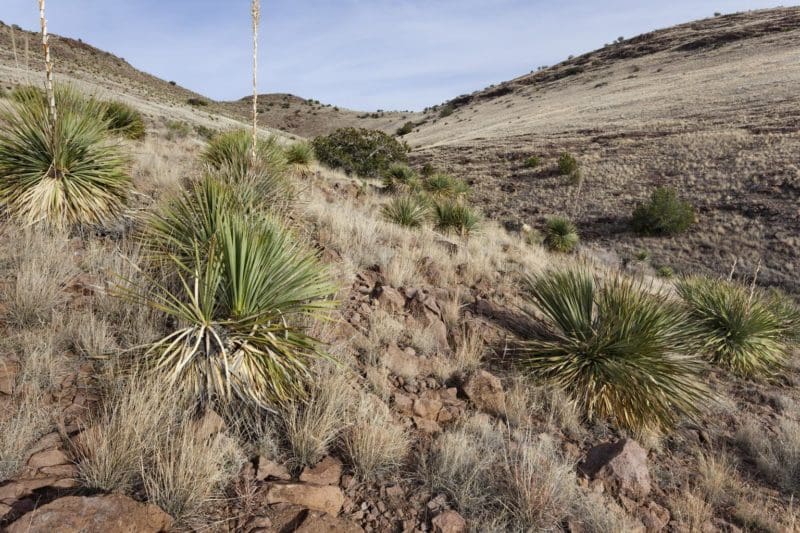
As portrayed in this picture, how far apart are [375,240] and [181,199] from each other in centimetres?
316

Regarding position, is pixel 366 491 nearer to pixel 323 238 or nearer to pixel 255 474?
pixel 255 474

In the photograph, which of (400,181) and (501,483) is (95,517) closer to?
(501,483)

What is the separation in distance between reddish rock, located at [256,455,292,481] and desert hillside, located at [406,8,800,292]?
16625 millimetres

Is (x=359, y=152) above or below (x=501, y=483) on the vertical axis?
above

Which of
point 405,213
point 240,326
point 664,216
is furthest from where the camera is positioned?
point 664,216

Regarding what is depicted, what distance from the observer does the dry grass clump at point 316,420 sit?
276 centimetres

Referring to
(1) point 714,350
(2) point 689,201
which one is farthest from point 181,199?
(2) point 689,201

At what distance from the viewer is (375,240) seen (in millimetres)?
7047

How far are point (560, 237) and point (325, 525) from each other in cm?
1429

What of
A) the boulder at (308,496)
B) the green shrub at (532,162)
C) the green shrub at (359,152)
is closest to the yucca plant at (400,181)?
the green shrub at (359,152)

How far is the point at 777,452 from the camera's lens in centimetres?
413

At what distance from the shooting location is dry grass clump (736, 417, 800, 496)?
12.3 ft

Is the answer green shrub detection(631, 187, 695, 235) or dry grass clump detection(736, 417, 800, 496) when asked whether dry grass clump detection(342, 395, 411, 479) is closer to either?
dry grass clump detection(736, 417, 800, 496)

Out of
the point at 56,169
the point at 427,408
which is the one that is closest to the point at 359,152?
the point at 56,169
